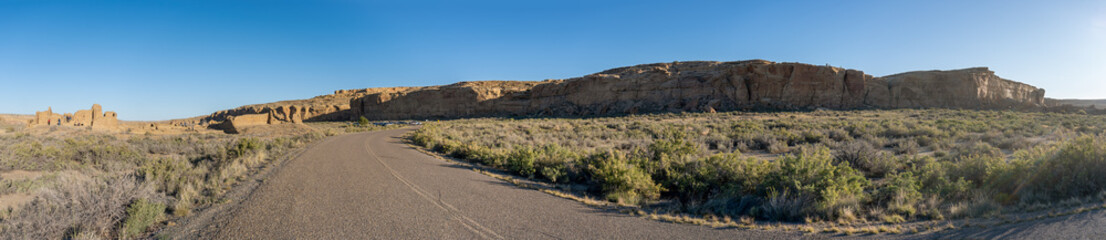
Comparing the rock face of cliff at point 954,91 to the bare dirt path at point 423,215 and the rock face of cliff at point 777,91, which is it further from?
the bare dirt path at point 423,215

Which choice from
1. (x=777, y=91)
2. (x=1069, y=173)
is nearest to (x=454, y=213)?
(x=1069, y=173)

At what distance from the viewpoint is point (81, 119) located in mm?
26672

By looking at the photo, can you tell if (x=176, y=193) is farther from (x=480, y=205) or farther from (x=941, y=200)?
(x=941, y=200)

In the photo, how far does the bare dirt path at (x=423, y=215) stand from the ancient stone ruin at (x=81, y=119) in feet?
104

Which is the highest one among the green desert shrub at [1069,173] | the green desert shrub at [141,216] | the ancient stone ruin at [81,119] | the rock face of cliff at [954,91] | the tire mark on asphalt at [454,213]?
the rock face of cliff at [954,91]

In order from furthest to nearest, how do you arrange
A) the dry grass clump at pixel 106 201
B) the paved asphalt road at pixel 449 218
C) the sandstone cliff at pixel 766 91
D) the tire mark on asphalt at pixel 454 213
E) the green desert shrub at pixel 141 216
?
the sandstone cliff at pixel 766 91
the tire mark on asphalt at pixel 454 213
the green desert shrub at pixel 141 216
the dry grass clump at pixel 106 201
the paved asphalt road at pixel 449 218

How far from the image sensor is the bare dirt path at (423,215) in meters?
4.52

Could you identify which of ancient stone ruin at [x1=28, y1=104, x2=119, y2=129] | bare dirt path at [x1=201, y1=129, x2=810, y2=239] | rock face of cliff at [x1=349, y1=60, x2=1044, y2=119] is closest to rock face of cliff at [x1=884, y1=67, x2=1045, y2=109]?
rock face of cliff at [x1=349, y1=60, x2=1044, y2=119]

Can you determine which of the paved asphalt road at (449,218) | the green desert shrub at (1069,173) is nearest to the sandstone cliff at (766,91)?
the green desert shrub at (1069,173)

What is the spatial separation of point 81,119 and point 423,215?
124ft

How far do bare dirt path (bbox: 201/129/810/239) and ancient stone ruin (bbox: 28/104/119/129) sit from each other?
31.7m

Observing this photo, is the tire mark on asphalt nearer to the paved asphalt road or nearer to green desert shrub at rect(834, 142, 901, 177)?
the paved asphalt road

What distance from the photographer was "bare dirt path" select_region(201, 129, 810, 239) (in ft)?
14.8

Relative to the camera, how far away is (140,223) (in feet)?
15.1
